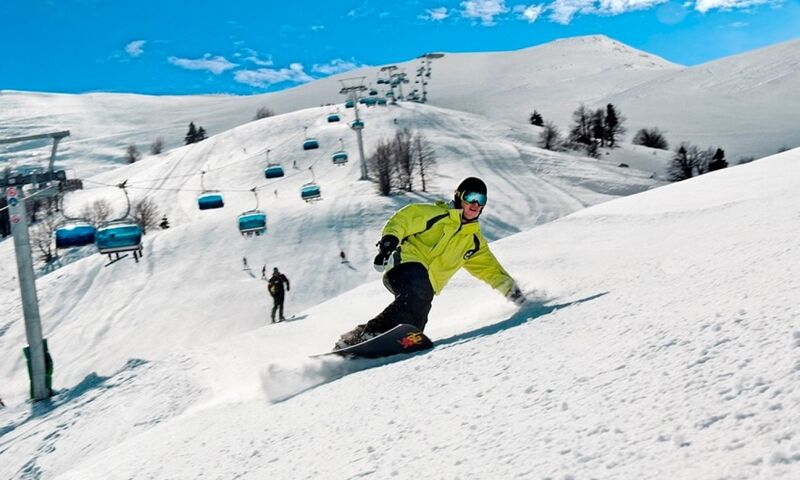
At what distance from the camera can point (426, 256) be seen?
4746 millimetres

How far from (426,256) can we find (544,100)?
101291 millimetres

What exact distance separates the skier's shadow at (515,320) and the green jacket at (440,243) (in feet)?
2.27

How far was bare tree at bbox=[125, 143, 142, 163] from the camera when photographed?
92375 millimetres

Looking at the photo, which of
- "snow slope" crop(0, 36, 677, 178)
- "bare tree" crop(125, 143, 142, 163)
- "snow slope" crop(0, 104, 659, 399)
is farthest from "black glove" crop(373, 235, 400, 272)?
"bare tree" crop(125, 143, 142, 163)

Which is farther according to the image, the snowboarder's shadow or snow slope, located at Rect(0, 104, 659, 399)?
snow slope, located at Rect(0, 104, 659, 399)

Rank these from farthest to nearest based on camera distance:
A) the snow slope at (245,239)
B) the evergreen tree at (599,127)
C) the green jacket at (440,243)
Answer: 1. the evergreen tree at (599,127)
2. the snow slope at (245,239)
3. the green jacket at (440,243)

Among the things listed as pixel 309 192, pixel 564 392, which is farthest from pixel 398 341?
pixel 309 192

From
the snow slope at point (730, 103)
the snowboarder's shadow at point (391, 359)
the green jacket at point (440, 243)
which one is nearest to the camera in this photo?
the snowboarder's shadow at point (391, 359)

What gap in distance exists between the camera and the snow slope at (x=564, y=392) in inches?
61.9

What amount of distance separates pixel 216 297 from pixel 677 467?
83.4 feet

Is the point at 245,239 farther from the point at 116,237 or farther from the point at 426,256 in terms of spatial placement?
the point at 426,256

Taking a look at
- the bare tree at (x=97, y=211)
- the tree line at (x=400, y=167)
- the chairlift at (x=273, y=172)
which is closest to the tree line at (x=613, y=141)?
the tree line at (x=400, y=167)

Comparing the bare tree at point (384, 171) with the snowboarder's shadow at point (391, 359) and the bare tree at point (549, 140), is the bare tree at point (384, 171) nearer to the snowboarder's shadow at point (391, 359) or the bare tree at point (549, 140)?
the bare tree at point (549, 140)

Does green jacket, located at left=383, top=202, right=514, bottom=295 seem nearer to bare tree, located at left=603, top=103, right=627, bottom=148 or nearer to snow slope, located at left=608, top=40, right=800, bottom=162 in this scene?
bare tree, located at left=603, top=103, right=627, bottom=148
